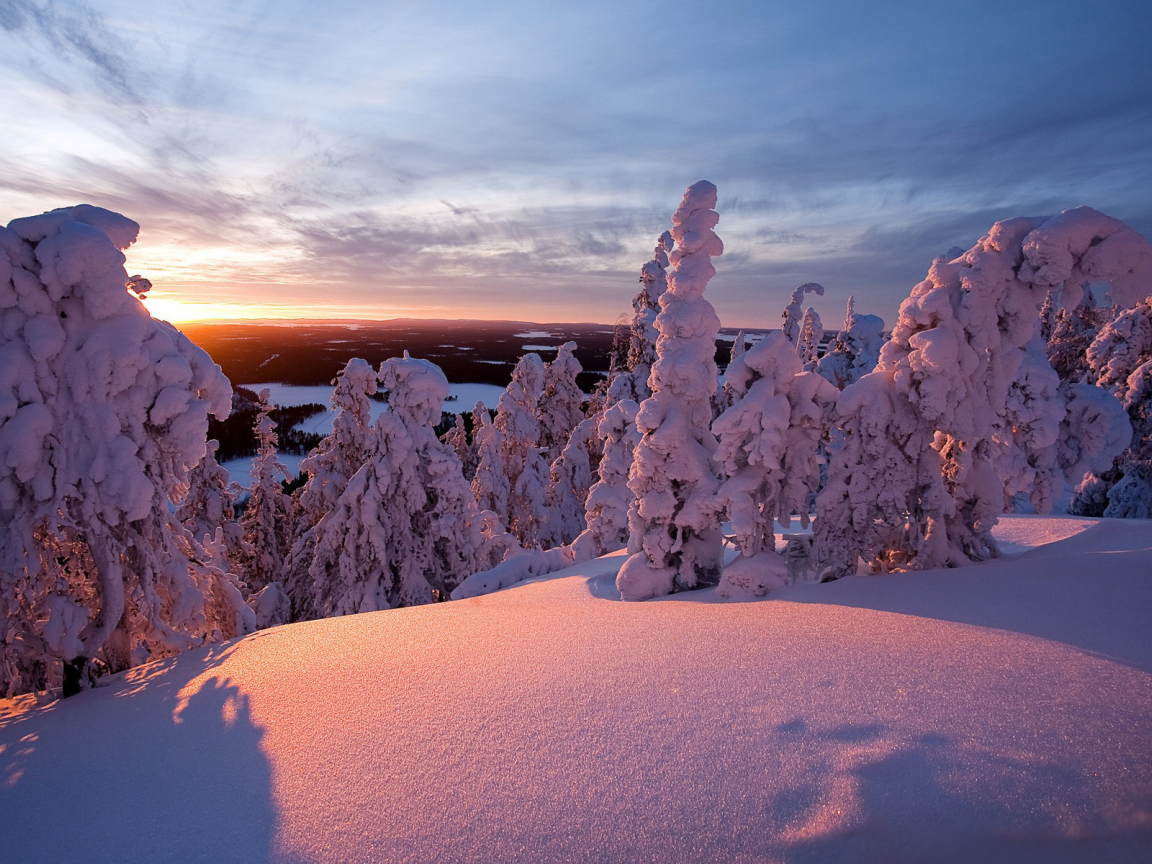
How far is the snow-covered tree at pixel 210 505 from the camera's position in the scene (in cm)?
2025

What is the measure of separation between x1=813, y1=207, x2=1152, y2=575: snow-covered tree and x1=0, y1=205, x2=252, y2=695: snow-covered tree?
385 inches

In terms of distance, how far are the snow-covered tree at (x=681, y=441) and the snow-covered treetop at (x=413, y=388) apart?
8.27m

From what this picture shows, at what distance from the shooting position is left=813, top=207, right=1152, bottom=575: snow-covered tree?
7.70m

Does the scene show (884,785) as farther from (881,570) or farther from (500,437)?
(500,437)

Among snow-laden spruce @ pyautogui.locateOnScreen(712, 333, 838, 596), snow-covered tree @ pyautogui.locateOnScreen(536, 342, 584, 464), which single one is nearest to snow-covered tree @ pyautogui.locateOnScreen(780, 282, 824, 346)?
snow-covered tree @ pyautogui.locateOnScreen(536, 342, 584, 464)

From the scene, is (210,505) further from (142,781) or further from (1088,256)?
(1088,256)

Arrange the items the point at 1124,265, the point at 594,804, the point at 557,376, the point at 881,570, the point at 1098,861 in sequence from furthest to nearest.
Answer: the point at 557,376 → the point at 881,570 → the point at 1124,265 → the point at 594,804 → the point at 1098,861

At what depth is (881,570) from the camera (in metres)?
9.16

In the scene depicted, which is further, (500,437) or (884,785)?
(500,437)

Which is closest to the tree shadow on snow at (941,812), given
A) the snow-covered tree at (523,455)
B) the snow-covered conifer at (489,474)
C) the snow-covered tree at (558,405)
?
the snow-covered conifer at (489,474)

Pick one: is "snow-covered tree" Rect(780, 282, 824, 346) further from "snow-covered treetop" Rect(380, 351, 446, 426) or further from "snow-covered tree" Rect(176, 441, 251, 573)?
"snow-covered tree" Rect(176, 441, 251, 573)

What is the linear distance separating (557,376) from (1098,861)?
106 feet

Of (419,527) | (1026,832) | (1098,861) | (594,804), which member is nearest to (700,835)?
(594,804)

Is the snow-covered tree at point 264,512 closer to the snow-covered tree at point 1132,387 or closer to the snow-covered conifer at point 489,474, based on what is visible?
the snow-covered conifer at point 489,474
